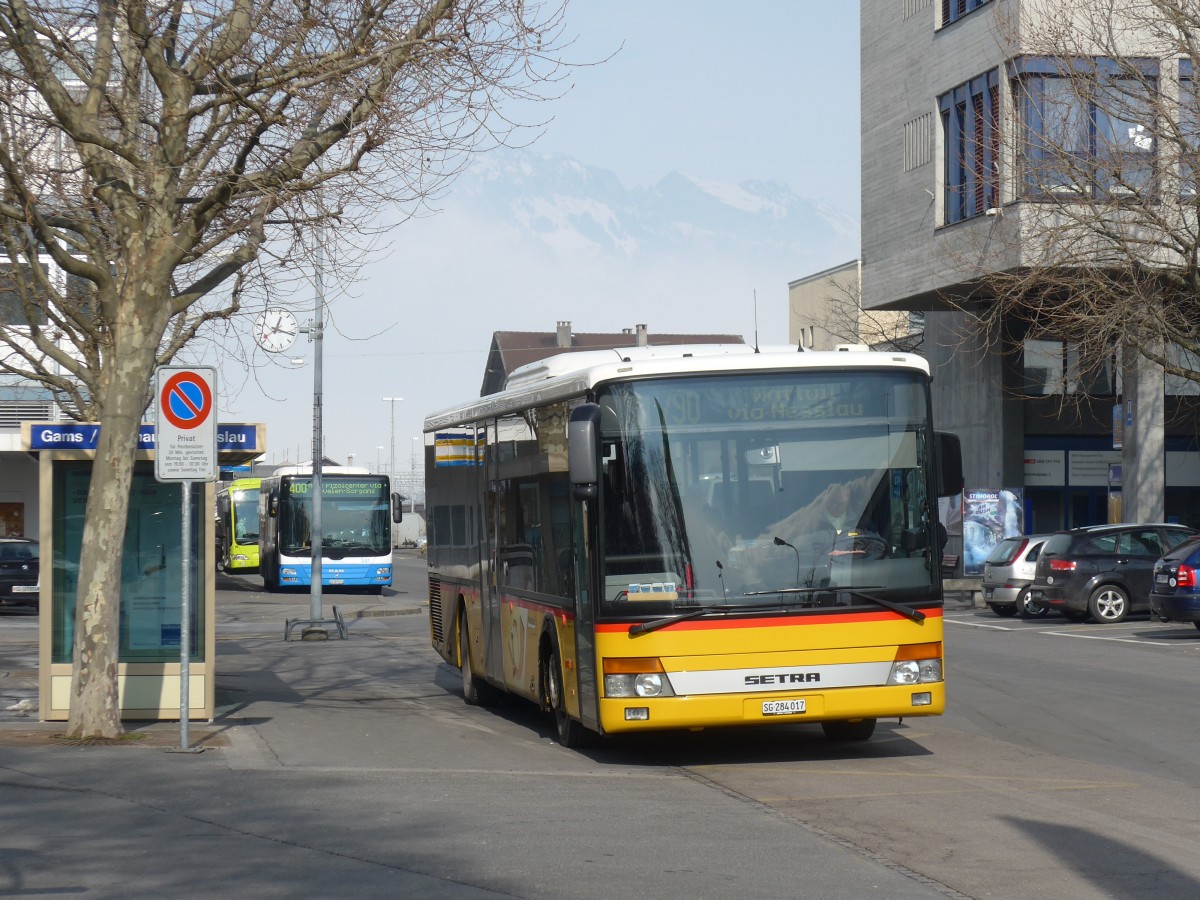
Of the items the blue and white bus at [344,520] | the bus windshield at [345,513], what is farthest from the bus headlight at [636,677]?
the bus windshield at [345,513]

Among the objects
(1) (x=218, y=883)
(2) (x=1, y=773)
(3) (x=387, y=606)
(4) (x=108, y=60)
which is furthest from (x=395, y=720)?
(3) (x=387, y=606)

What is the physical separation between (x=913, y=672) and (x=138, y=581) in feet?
23.0

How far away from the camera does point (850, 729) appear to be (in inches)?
499

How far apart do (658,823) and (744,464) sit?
3105 millimetres

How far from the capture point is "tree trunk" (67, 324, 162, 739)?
12.3 meters

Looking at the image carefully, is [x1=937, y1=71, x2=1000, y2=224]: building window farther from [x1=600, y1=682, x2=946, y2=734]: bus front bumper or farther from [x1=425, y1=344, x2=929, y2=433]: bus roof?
[x1=600, y1=682, x2=946, y2=734]: bus front bumper

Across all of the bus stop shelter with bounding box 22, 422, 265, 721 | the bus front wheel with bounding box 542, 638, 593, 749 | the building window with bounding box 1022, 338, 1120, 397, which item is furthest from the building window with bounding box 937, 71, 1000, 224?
the bus front wheel with bounding box 542, 638, 593, 749

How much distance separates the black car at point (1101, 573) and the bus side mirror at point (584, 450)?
18.4 meters

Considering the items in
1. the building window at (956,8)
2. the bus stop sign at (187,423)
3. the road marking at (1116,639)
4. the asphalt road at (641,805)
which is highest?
the building window at (956,8)

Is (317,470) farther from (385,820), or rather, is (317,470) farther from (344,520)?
(385,820)

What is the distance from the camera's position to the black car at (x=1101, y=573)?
90.5ft

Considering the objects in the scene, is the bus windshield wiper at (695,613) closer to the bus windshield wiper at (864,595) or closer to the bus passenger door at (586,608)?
the bus windshield wiper at (864,595)

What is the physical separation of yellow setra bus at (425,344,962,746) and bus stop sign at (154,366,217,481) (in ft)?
8.92

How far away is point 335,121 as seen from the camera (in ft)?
42.6
